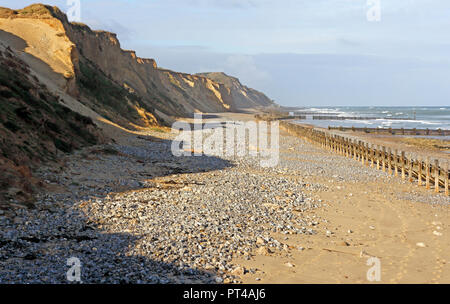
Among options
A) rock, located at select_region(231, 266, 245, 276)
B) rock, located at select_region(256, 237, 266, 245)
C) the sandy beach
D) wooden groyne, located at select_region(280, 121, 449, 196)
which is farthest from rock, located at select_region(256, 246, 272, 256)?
wooden groyne, located at select_region(280, 121, 449, 196)

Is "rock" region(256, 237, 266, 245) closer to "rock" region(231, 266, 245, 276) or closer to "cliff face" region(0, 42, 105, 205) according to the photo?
"rock" region(231, 266, 245, 276)

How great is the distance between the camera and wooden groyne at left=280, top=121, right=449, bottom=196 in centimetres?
1989

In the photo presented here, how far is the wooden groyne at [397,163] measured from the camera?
19891 millimetres

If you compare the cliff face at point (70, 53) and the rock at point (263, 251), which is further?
the cliff face at point (70, 53)

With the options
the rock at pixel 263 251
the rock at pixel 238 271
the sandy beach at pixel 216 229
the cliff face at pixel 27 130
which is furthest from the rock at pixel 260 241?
the cliff face at pixel 27 130

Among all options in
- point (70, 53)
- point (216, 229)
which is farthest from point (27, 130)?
Answer: point (70, 53)

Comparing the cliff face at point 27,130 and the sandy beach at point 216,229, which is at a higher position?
the cliff face at point 27,130

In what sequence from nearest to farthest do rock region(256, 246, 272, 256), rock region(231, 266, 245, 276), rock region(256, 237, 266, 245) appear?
rock region(231, 266, 245, 276), rock region(256, 246, 272, 256), rock region(256, 237, 266, 245)

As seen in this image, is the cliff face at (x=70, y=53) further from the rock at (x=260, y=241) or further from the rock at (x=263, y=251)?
the rock at (x=263, y=251)

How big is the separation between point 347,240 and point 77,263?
7241mm

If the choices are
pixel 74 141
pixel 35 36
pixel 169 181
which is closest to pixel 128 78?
pixel 35 36

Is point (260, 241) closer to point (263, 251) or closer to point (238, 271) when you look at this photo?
point (263, 251)

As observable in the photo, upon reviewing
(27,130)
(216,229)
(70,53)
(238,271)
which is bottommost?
(238,271)

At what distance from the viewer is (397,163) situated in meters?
24.0
